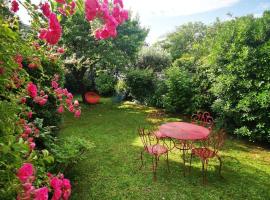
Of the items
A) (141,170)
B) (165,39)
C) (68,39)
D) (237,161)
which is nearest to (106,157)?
(141,170)

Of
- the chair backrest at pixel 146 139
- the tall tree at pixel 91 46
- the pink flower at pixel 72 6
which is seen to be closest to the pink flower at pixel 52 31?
the pink flower at pixel 72 6

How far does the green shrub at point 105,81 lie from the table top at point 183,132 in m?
11.0

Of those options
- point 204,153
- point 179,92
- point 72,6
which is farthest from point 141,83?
point 72,6

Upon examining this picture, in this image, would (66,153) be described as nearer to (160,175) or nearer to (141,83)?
(160,175)

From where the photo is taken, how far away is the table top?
555 cm

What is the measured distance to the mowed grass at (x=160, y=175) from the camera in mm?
4980

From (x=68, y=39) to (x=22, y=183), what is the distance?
40.1ft

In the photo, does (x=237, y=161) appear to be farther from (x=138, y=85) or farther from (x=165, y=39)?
(x=165, y=39)

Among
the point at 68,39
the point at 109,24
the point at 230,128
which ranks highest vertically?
the point at 68,39

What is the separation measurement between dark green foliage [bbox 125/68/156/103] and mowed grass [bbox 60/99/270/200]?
19.9 ft

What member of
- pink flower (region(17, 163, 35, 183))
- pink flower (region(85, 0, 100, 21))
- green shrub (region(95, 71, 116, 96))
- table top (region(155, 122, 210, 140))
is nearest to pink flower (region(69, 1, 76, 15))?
pink flower (region(85, 0, 100, 21))

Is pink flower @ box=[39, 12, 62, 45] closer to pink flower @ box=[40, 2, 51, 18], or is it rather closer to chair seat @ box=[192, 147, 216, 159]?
pink flower @ box=[40, 2, 51, 18]

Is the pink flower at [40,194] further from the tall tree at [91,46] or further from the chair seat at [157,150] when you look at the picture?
the tall tree at [91,46]

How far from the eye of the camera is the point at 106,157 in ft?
22.0
